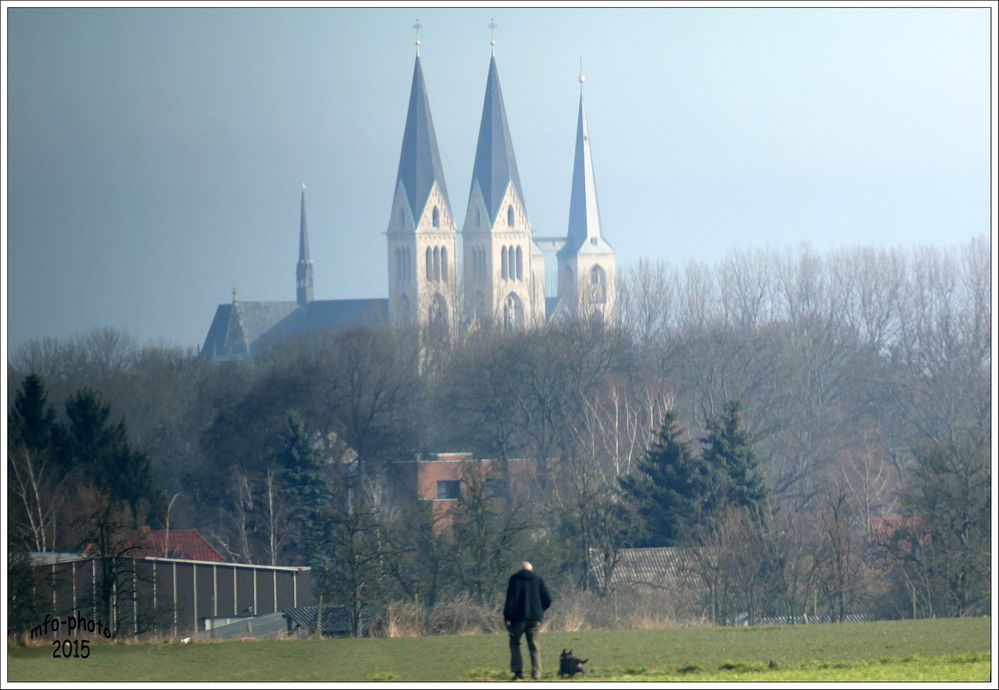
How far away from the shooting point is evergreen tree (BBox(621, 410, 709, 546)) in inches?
1137

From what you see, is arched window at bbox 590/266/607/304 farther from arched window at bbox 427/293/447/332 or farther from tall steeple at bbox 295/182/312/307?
tall steeple at bbox 295/182/312/307

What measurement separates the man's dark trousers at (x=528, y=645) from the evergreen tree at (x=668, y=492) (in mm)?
17633

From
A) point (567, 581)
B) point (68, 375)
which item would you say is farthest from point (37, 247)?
point (567, 581)

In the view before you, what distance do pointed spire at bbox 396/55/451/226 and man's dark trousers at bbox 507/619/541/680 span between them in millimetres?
22018

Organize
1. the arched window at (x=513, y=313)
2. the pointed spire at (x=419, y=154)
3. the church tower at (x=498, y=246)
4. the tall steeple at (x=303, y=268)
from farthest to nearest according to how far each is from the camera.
Result: the church tower at (x=498, y=246)
the arched window at (x=513, y=313)
the pointed spire at (x=419, y=154)
the tall steeple at (x=303, y=268)

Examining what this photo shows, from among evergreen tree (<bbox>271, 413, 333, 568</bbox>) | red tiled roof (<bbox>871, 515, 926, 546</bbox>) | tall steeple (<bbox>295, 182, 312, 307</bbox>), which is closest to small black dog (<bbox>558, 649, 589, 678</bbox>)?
red tiled roof (<bbox>871, 515, 926, 546</bbox>)

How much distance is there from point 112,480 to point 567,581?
325 inches

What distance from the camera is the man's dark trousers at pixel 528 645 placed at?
10.7m

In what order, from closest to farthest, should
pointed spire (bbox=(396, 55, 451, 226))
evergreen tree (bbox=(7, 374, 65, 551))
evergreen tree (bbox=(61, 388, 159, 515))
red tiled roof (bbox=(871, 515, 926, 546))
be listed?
1. evergreen tree (bbox=(7, 374, 65, 551))
2. red tiled roof (bbox=(871, 515, 926, 546))
3. evergreen tree (bbox=(61, 388, 159, 515))
4. pointed spire (bbox=(396, 55, 451, 226))

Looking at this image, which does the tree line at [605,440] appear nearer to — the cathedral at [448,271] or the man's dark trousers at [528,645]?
the cathedral at [448,271]

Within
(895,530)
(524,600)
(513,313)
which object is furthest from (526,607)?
(513,313)

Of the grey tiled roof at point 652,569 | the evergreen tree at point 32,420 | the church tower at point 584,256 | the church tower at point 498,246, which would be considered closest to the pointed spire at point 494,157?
the church tower at point 498,246

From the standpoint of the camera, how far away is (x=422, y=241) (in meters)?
50.0

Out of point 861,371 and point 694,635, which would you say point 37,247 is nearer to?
point 694,635
